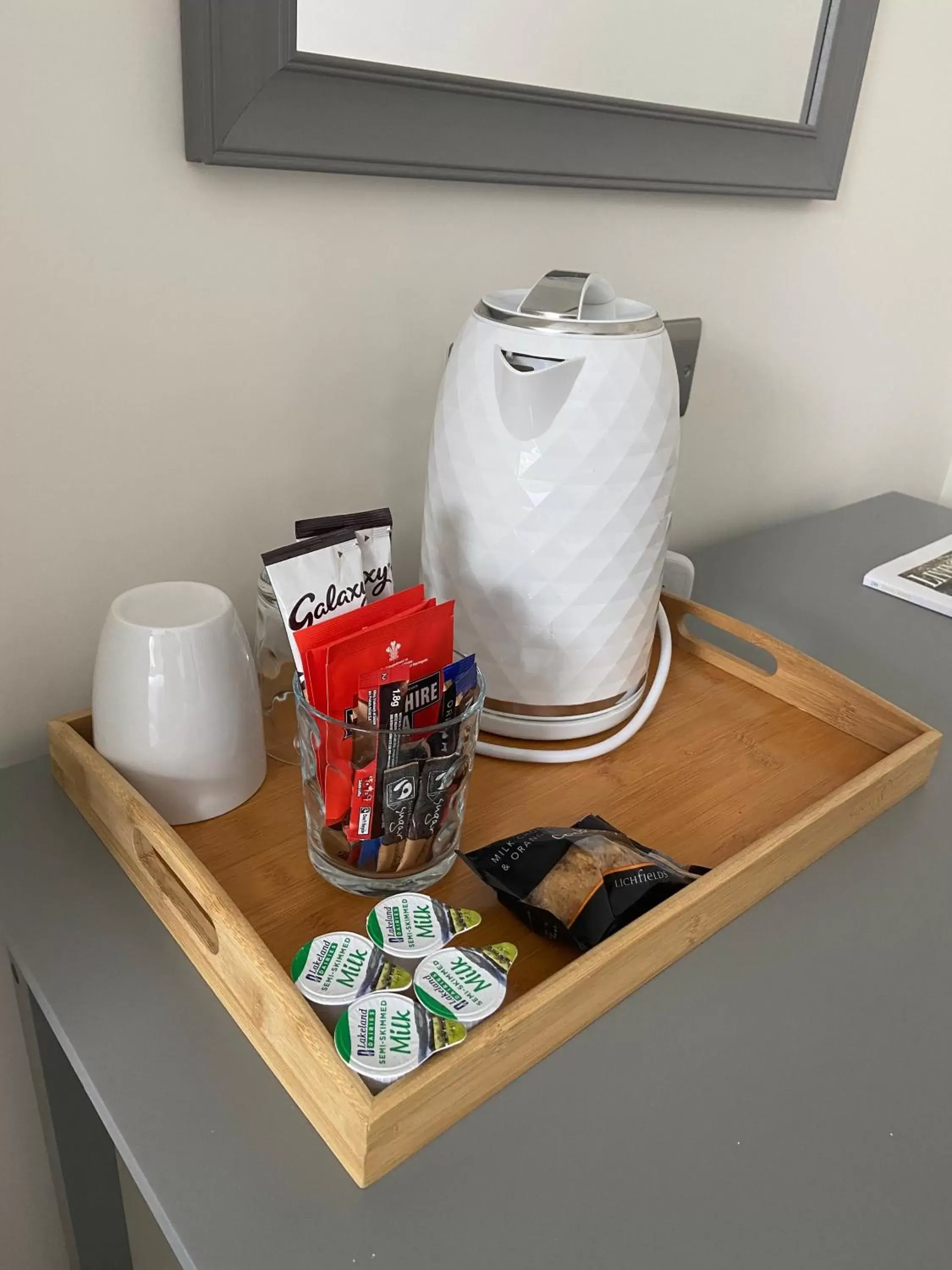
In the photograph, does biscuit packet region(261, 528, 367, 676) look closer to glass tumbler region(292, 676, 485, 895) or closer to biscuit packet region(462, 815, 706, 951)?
glass tumbler region(292, 676, 485, 895)

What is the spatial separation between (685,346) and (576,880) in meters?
0.58

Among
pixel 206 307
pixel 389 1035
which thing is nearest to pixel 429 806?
pixel 389 1035

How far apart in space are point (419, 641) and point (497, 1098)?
0.23 m

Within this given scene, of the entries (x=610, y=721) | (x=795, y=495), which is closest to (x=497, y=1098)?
(x=610, y=721)

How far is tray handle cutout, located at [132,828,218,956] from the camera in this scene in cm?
50

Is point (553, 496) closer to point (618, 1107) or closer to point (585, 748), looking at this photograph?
point (585, 748)

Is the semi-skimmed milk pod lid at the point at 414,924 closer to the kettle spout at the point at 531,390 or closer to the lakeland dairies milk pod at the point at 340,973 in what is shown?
the lakeland dairies milk pod at the point at 340,973

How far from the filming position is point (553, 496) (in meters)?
0.60

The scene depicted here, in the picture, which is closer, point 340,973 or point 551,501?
point 340,973

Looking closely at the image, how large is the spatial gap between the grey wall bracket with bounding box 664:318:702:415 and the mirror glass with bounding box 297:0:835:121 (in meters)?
0.18

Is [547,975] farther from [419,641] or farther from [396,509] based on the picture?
[396,509]

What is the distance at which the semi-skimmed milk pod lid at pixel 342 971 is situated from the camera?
451 mm

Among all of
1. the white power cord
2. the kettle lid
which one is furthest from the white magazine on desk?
the kettle lid

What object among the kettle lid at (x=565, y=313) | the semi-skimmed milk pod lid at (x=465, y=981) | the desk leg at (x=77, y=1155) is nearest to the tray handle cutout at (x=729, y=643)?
the kettle lid at (x=565, y=313)
